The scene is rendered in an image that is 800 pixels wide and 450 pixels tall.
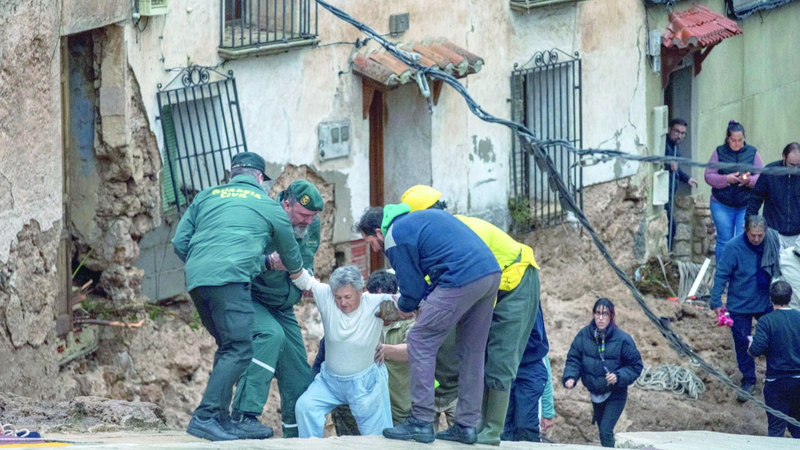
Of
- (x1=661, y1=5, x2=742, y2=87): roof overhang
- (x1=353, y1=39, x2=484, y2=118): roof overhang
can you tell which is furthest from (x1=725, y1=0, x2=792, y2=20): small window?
(x1=353, y1=39, x2=484, y2=118): roof overhang

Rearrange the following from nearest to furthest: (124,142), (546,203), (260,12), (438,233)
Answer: (438,233), (124,142), (260,12), (546,203)

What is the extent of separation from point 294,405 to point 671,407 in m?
4.70

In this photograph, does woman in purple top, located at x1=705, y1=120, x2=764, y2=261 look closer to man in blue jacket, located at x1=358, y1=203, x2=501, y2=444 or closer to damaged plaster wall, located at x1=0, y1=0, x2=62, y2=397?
man in blue jacket, located at x1=358, y1=203, x2=501, y2=444

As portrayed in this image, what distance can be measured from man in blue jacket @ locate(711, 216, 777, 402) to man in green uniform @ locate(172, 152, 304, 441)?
5.29 metres

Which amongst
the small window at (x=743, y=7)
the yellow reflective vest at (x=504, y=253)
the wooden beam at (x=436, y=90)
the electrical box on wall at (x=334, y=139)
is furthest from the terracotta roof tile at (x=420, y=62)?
the small window at (x=743, y=7)

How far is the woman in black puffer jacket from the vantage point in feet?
33.8

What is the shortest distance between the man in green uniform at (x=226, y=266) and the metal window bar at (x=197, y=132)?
2766 mm

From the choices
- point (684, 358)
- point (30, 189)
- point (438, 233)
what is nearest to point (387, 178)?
point (684, 358)

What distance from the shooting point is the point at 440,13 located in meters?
13.2

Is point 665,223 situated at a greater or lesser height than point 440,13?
lesser

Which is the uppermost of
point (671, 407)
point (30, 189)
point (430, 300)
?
point (30, 189)

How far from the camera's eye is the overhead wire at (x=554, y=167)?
332 inches

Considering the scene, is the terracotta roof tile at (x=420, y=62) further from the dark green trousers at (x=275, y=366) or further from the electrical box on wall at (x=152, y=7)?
the dark green trousers at (x=275, y=366)

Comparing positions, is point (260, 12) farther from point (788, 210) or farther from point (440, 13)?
point (788, 210)
